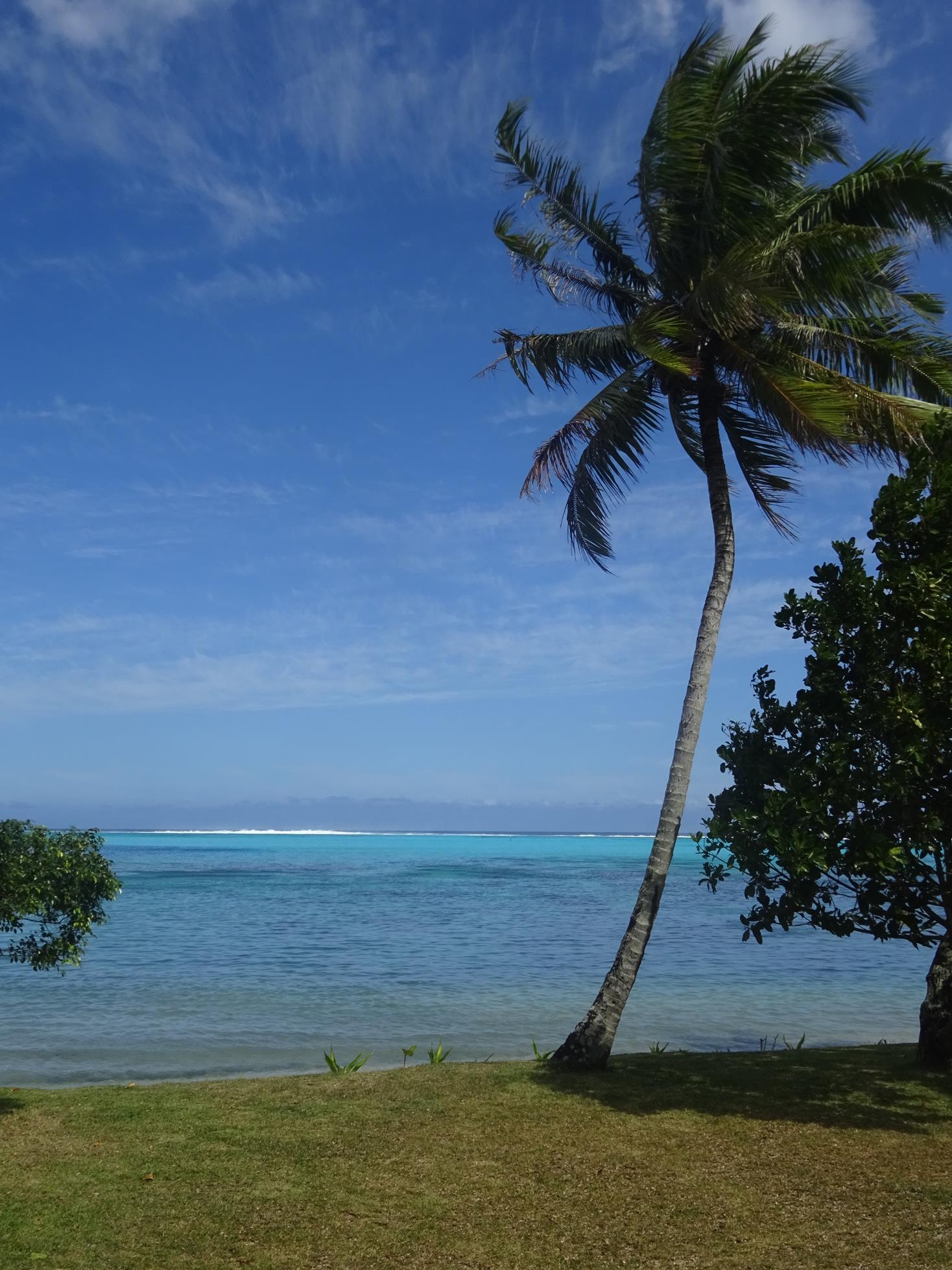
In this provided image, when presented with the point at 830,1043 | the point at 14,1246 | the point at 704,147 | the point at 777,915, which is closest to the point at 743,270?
the point at 704,147

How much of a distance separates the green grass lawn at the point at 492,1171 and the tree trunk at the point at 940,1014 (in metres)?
0.39

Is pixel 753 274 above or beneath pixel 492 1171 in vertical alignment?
above

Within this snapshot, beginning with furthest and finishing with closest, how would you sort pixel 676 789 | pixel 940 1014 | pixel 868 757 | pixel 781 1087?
pixel 676 789 → pixel 940 1014 → pixel 781 1087 → pixel 868 757

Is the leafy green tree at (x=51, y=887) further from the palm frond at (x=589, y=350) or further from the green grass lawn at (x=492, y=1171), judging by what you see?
the palm frond at (x=589, y=350)

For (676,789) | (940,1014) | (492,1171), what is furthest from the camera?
(676,789)

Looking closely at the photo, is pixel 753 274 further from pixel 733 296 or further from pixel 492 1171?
pixel 492 1171

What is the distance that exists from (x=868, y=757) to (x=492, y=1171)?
17.5 feet

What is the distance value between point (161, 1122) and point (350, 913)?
36224 millimetres

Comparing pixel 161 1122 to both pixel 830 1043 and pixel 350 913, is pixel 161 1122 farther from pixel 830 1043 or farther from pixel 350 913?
pixel 350 913

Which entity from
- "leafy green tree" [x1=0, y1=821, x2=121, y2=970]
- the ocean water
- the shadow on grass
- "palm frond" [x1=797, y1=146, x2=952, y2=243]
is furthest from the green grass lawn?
"palm frond" [x1=797, y1=146, x2=952, y2=243]

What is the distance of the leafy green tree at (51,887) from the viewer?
9.68 m

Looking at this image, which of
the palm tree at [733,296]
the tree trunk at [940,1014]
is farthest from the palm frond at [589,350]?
the tree trunk at [940,1014]

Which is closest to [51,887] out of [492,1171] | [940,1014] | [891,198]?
[492,1171]

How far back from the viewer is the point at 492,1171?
327 inches
